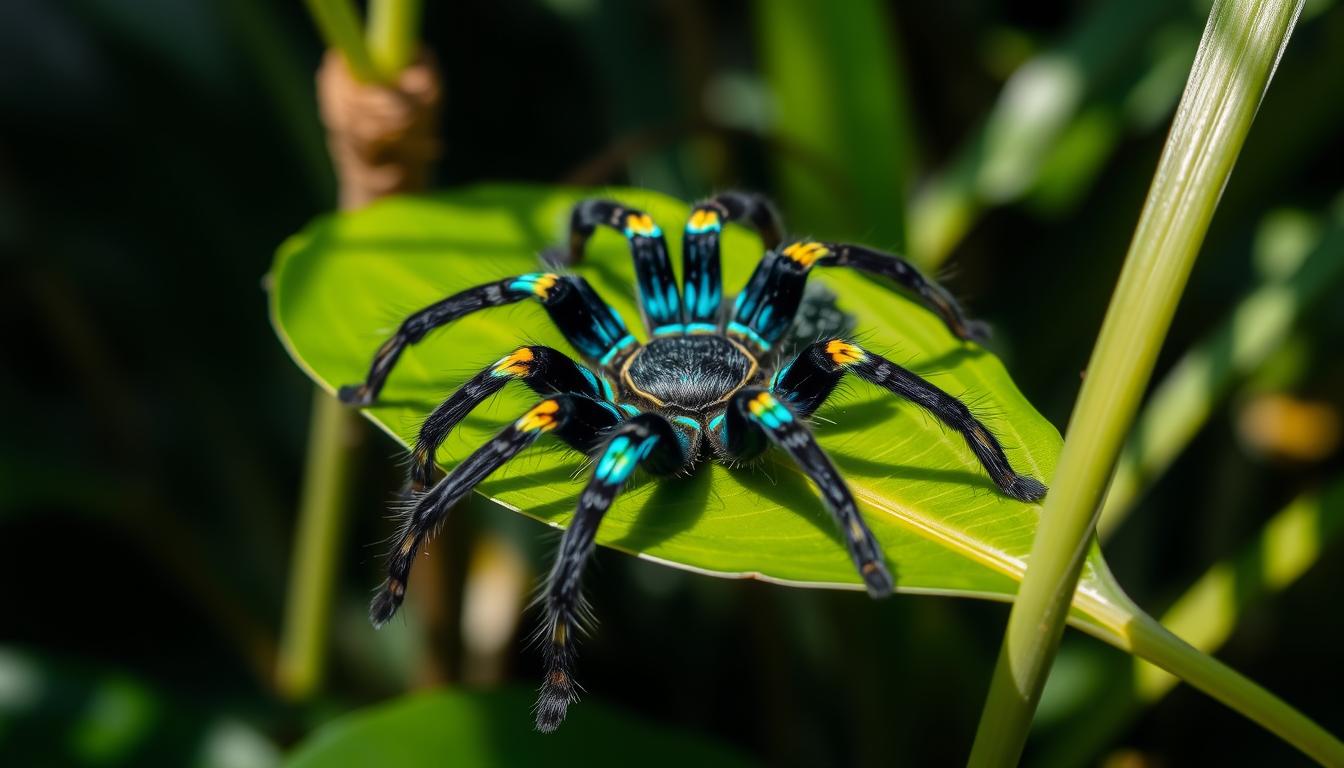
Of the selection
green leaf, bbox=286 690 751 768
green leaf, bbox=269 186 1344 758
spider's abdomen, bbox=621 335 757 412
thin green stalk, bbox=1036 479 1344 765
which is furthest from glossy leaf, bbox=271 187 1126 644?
thin green stalk, bbox=1036 479 1344 765

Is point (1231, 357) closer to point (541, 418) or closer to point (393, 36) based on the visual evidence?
point (541, 418)

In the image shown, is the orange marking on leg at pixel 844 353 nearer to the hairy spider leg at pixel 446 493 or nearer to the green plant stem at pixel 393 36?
the hairy spider leg at pixel 446 493

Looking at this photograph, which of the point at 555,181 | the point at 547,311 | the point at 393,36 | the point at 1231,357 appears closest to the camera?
the point at 393,36

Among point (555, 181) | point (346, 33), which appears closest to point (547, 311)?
point (346, 33)

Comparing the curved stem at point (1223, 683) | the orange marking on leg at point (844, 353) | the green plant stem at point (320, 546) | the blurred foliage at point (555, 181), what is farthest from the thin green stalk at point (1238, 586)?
the green plant stem at point (320, 546)

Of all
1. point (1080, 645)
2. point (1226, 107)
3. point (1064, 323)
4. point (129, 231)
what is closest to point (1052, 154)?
point (1064, 323)

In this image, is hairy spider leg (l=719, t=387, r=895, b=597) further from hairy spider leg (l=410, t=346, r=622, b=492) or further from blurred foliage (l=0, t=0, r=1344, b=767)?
blurred foliage (l=0, t=0, r=1344, b=767)

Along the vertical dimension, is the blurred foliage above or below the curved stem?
below
